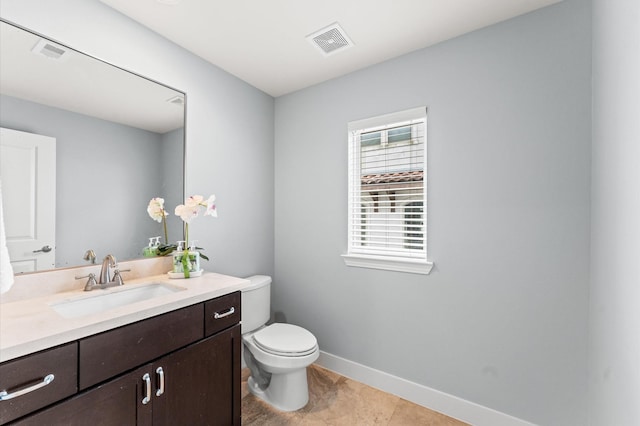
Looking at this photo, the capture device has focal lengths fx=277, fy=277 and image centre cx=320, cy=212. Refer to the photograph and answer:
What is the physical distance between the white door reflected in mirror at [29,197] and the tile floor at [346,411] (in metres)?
1.47

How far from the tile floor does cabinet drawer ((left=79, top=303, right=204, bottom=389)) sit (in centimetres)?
89

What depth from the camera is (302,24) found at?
164cm

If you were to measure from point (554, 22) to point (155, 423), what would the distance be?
269 cm

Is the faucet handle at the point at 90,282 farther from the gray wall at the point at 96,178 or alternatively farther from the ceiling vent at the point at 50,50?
the ceiling vent at the point at 50,50

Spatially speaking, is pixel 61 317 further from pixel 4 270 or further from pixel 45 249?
pixel 45 249

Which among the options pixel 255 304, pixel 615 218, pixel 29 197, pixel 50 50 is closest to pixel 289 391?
pixel 255 304

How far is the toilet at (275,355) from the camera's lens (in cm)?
175

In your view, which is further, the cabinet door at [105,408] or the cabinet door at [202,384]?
the cabinet door at [202,384]

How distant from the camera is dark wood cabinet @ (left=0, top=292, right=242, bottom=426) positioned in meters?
0.94

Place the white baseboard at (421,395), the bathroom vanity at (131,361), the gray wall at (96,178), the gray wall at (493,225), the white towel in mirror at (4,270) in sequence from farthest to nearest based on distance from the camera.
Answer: the white baseboard at (421,395) < the gray wall at (493,225) < the gray wall at (96,178) < the bathroom vanity at (131,361) < the white towel in mirror at (4,270)

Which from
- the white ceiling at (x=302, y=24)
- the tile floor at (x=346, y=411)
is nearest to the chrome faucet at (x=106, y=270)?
the tile floor at (x=346, y=411)

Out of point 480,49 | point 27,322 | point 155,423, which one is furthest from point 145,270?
point 480,49

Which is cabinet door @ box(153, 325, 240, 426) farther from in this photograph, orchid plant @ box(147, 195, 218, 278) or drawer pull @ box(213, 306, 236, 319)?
orchid plant @ box(147, 195, 218, 278)

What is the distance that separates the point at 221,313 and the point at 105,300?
553 mm
